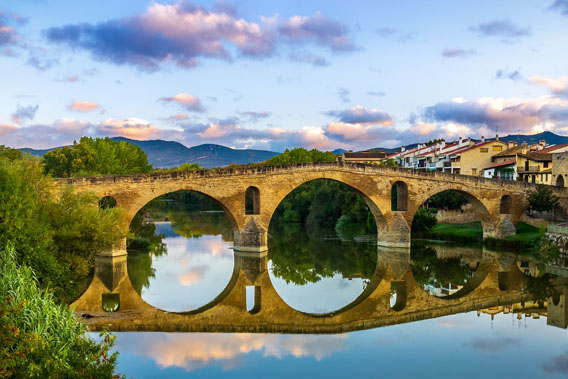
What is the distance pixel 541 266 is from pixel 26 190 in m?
24.4

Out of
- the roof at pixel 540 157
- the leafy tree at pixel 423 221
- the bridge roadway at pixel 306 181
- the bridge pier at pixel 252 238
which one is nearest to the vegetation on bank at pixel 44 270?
the bridge roadway at pixel 306 181

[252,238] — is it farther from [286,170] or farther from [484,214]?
[484,214]

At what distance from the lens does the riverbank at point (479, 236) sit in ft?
108

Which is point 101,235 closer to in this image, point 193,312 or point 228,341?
point 193,312

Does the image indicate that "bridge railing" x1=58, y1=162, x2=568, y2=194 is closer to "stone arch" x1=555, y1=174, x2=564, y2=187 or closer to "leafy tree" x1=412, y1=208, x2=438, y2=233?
"leafy tree" x1=412, y1=208, x2=438, y2=233

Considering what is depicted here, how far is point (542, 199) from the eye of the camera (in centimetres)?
3406

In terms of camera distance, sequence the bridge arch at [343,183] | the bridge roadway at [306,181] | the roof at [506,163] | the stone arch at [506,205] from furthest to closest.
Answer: the roof at [506,163], the stone arch at [506,205], the bridge arch at [343,183], the bridge roadway at [306,181]

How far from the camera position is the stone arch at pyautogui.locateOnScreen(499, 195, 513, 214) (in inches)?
1415

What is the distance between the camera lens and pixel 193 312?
1869cm

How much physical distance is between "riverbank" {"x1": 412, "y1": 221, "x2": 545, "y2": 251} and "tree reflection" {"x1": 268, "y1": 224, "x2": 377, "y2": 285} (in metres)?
5.58

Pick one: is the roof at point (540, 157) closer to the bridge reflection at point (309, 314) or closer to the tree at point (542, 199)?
the tree at point (542, 199)

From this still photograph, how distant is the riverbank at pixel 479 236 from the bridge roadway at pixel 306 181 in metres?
0.92

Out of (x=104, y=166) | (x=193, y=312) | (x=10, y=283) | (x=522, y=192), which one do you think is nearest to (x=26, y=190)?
(x=10, y=283)

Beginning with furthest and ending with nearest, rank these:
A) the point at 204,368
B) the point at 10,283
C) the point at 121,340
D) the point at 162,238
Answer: the point at 162,238 < the point at 121,340 < the point at 204,368 < the point at 10,283
